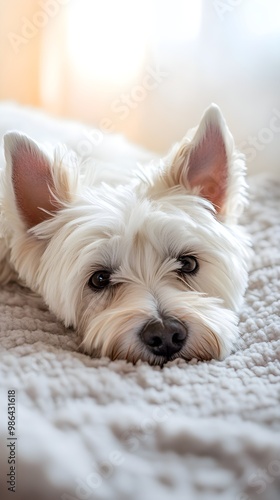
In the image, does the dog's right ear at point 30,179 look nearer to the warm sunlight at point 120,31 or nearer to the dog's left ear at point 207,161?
the dog's left ear at point 207,161

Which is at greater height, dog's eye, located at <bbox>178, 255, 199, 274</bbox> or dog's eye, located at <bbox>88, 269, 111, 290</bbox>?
dog's eye, located at <bbox>178, 255, 199, 274</bbox>

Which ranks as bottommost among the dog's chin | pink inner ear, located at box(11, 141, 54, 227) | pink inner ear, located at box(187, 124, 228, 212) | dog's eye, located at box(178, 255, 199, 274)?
the dog's chin

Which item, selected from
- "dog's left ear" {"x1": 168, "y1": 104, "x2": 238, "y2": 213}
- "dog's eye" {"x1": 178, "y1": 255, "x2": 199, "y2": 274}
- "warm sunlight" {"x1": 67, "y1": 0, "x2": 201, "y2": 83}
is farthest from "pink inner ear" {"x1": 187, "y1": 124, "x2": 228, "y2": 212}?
"warm sunlight" {"x1": 67, "y1": 0, "x2": 201, "y2": 83}

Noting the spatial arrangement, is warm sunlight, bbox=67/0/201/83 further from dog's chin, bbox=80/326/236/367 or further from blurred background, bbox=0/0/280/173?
dog's chin, bbox=80/326/236/367

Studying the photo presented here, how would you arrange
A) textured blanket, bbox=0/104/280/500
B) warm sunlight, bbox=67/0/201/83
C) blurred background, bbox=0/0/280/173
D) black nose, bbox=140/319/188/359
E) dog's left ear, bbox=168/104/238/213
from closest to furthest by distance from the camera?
textured blanket, bbox=0/104/280/500
black nose, bbox=140/319/188/359
dog's left ear, bbox=168/104/238/213
blurred background, bbox=0/0/280/173
warm sunlight, bbox=67/0/201/83

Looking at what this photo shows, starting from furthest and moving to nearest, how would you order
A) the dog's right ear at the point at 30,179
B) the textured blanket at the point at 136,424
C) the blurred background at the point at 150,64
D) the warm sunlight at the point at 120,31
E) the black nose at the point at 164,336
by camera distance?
the warm sunlight at the point at 120,31
the blurred background at the point at 150,64
the dog's right ear at the point at 30,179
the black nose at the point at 164,336
the textured blanket at the point at 136,424

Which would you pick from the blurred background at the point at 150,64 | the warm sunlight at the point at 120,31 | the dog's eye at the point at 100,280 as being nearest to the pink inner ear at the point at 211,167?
the dog's eye at the point at 100,280

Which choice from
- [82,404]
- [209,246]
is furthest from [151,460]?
[209,246]

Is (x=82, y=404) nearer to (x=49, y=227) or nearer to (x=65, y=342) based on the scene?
(x=65, y=342)
